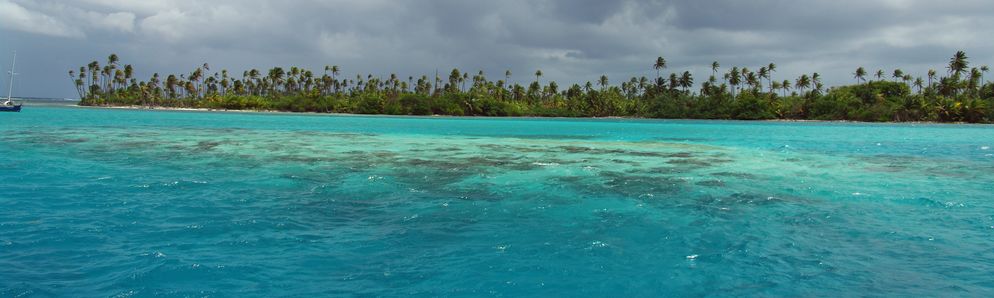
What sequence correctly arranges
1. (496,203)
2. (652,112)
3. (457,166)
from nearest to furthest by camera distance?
1. (496,203)
2. (457,166)
3. (652,112)

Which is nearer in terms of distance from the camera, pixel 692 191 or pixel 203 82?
pixel 692 191

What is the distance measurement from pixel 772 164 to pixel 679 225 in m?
14.7

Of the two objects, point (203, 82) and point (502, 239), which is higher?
point (203, 82)

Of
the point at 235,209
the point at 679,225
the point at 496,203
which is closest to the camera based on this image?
the point at 679,225

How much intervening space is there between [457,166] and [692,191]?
8.11 meters

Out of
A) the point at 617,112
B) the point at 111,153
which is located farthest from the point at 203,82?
the point at 111,153

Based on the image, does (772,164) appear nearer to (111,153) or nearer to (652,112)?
(111,153)

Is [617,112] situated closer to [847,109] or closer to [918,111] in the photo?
[847,109]

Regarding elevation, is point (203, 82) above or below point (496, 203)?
above

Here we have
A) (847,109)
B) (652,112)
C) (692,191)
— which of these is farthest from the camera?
(652,112)

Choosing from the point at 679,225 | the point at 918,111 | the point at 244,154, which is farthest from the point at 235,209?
the point at 918,111

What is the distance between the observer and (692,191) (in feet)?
46.7

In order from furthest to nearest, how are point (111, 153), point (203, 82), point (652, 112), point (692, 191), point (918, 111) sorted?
1. point (203, 82)
2. point (652, 112)
3. point (918, 111)
4. point (111, 153)
5. point (692, 191)

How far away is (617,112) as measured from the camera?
5300 inches
